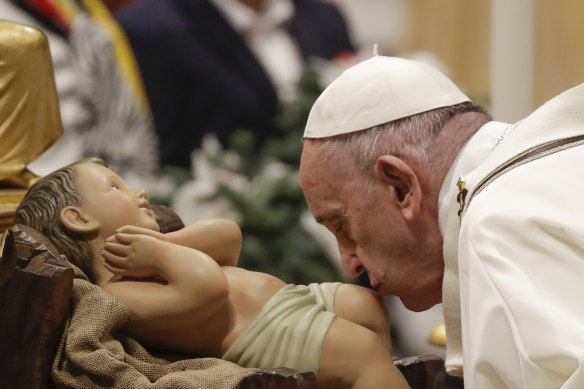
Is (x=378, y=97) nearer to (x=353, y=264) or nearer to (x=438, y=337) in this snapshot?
(x=353, y=264)

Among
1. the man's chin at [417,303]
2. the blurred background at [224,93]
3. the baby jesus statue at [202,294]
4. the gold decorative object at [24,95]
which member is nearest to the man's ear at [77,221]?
the baby jesus statue at [202,294]

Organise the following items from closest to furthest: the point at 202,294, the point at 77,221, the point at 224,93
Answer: the point at 202,294 < the point at 77,221 < the point at 224,93

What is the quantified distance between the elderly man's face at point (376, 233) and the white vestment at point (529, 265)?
28 centimetres

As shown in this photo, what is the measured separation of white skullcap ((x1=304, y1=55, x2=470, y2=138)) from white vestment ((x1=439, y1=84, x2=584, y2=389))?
1.06ft

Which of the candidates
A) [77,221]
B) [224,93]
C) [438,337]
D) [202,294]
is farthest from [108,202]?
[224,93]

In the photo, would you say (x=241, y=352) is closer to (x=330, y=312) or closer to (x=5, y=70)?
(x=330, y=312)

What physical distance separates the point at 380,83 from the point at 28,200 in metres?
0.71

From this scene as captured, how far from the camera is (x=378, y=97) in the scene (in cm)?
171

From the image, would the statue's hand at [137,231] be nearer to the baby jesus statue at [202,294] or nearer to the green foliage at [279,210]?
the baby jesus statue at [202,294]

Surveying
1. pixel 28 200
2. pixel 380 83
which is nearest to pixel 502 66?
pixel 380 83

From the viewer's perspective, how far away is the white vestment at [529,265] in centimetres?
115

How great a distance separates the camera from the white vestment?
3.76ft

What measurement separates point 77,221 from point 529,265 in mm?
816

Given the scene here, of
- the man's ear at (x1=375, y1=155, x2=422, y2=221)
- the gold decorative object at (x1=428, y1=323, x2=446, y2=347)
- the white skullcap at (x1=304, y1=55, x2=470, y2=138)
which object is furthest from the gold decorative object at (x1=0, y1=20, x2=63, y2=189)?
the gold decorative object at (x1=428, y1=323, x2=446, y2=347)
